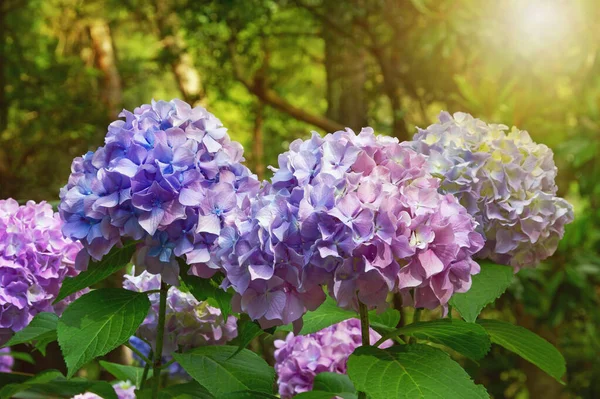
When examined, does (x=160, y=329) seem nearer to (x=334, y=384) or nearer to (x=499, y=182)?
(x=334, y=384)

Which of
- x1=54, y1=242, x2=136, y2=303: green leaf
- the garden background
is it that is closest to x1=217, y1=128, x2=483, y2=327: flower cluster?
x1=54, y1=242, x2=136, y2=303: green leaf

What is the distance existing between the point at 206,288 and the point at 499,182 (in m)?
0.66

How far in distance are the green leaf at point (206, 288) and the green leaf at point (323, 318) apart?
0.12 metres

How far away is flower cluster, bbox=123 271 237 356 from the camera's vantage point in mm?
1740

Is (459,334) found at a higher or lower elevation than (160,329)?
higher

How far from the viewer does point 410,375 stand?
1.16 meters

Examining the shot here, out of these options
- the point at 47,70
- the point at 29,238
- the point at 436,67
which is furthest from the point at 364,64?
the point at 29,238

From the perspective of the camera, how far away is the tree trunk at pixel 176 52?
713 cm

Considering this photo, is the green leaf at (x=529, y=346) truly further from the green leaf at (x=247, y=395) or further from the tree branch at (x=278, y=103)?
the tree branch at (x=278, y=103)

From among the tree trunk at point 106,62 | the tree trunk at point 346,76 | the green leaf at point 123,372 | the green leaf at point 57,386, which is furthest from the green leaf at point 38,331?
the tree trunk at point 106,62

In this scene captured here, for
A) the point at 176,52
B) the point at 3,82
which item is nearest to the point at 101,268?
the point at 3,82

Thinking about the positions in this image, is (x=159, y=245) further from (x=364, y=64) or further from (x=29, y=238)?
(x=364, y=64)

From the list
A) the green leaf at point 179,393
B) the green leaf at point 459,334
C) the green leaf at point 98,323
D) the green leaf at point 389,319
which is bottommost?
the green leaf at point 179,393

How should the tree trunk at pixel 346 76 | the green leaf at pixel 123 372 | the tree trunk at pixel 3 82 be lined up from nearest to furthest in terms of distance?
1. the green leaf at pixel 123 372
2. the tree trunk at pixel 346 76
3. the tree trunk at pixel 3 82
